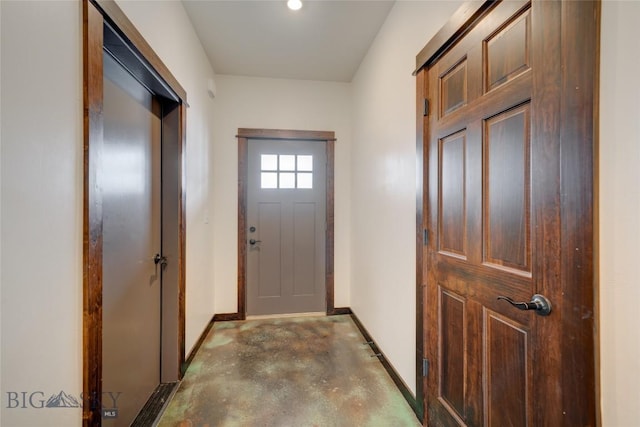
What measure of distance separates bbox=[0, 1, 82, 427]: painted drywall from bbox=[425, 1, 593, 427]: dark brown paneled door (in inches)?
61.5

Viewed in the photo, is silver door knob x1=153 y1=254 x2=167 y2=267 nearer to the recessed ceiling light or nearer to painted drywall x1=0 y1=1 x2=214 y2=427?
painted drywall x1=0 y1=1 x2=214 y2=427

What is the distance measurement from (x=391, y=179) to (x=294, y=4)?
146 cm

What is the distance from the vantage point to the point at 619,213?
29.1 inches

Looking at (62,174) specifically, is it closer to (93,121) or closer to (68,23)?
(93,121)

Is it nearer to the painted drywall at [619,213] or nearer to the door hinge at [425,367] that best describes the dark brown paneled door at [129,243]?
the door hinge at [425,367]

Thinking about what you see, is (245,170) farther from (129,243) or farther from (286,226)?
(129,243)

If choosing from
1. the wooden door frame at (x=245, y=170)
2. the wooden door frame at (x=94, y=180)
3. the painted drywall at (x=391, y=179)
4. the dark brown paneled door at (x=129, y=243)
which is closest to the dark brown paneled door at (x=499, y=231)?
the painted drywall at (x=391, y=179)

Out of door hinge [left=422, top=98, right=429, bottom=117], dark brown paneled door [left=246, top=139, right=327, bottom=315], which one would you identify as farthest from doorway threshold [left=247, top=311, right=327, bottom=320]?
door hinge [left=422, top=98, right=429, bottom=117]

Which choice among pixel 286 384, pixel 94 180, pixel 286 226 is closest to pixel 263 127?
pixel 286 226

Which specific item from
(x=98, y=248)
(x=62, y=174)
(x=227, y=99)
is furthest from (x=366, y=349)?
(x=227, y=99)

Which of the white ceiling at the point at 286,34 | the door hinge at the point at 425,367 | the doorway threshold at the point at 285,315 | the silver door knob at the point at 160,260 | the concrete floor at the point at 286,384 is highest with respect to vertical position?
the white ceiling at the point at 286,34

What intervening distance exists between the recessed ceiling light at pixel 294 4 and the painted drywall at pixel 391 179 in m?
0.70

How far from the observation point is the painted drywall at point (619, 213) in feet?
2.33

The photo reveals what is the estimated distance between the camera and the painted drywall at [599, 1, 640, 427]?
2.33ft
